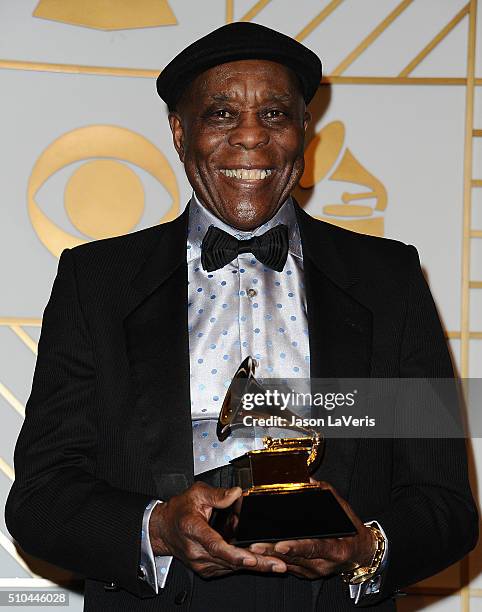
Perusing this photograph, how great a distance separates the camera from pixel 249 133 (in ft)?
5.49

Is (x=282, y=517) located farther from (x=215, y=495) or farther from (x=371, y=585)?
(x=371, y=585)

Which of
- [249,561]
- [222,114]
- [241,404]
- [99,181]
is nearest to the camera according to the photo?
[249,561]

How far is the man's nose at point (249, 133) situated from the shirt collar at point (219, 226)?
0.45 feet

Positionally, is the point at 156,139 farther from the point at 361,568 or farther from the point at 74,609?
the point at 361,568

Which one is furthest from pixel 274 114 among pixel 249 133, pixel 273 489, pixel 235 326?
pixel 273 489

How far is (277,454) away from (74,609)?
48.0 inches

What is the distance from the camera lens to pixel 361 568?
148 cm

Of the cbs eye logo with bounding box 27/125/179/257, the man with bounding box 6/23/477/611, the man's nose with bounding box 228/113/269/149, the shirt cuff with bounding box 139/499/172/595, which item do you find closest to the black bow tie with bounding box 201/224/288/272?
the man with bounding box 6/23/477/611

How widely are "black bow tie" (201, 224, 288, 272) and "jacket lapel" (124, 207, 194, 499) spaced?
0.15 ft

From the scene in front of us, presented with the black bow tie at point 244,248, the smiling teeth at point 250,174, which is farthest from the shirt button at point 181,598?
the smiling teeth at point 250,174

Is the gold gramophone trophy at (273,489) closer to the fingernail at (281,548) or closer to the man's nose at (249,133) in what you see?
the fingernail at (281,548)

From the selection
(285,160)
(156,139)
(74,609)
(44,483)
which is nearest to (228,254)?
(285,160)

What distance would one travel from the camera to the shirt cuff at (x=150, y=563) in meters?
1.49

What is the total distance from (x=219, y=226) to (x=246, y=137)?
168 millimetres
